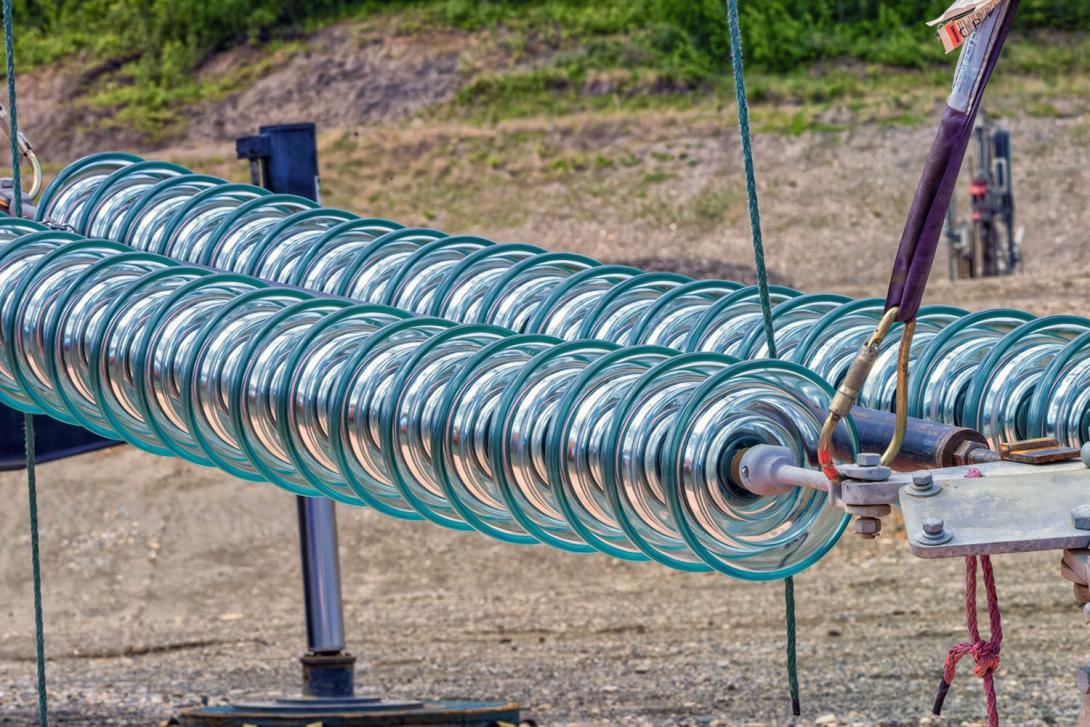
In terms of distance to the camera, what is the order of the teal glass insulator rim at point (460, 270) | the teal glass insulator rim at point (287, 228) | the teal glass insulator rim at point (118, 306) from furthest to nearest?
1. the teal glass insulator rim at point (287, 228)
2. the teal glass insulator rim at point (460, 270)
3. the teal glass insulator rim at point (118, 306)

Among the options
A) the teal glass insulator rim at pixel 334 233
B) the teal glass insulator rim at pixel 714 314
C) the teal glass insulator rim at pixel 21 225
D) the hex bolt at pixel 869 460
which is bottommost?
the hex bolt at pixel 869 460

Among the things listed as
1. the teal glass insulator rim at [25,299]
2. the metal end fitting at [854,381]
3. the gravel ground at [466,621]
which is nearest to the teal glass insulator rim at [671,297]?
the teal glass insulator rim at [25,299]

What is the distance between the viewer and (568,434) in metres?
3.07

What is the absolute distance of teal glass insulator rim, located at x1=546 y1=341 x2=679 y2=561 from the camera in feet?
9.99

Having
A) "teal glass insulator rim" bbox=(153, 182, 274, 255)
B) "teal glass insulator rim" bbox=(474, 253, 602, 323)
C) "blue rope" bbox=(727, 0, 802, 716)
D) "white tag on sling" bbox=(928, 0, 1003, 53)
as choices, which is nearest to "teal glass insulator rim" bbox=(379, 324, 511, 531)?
"blue rope" bbox=(727, 0, 802, 716)

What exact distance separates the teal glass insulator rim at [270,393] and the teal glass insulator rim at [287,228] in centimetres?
115

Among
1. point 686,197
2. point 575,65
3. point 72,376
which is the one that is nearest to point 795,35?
point 575,65

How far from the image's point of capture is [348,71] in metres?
36.9

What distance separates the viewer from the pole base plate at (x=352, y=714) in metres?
6.84

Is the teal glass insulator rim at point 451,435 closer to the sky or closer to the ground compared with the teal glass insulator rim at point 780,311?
closer to the ground

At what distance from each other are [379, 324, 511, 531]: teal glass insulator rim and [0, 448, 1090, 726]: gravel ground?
15.9 feet

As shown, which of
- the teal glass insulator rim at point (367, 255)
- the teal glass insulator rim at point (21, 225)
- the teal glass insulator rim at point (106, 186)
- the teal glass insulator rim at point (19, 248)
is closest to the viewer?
the teal glass insulator rim at point (19, 248)

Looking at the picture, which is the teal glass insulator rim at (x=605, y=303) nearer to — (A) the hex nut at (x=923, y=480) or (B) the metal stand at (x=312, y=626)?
(A) the hex nut at (x=923, y=480)

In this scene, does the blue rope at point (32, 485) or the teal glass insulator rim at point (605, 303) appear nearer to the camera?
the teal glass insulator rim at point (605, 303)
